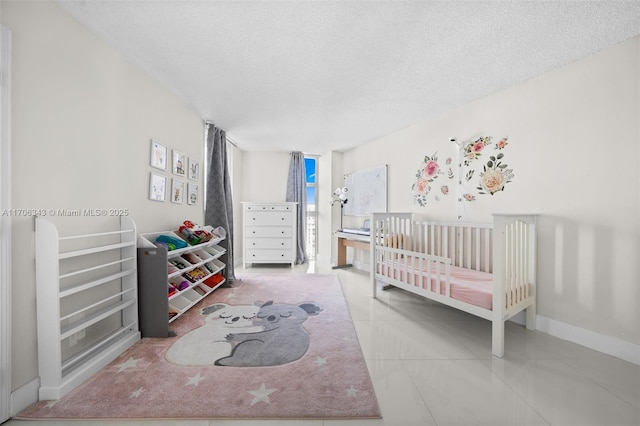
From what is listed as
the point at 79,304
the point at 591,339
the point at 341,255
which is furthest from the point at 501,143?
the point at 79,304

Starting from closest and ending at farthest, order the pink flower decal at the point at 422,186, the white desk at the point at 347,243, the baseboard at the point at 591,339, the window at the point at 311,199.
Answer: the baseboard at the point at 591,339 → the pink flower decal at the point at 422,186 → the white desk at the point at 347,243 → the window at the point at 311,199

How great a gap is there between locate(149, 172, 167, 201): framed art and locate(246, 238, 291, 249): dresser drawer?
2.19m

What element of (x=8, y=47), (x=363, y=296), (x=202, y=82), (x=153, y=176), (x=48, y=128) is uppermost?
(x=202, y=82)

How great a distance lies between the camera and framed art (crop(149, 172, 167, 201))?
7.73 ft

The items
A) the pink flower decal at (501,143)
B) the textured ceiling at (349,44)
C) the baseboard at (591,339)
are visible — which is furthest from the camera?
the pink flower decal at (501,143)

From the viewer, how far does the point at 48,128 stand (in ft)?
4.72

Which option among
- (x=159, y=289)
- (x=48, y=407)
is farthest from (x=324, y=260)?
(x=48, y=407)

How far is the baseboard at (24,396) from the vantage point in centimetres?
127

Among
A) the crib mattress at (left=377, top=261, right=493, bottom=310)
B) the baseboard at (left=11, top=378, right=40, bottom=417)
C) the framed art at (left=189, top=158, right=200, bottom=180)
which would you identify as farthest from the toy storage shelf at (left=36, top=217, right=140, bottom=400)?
the crib mattress at (left=377, top=261, right=493, bottom=310)

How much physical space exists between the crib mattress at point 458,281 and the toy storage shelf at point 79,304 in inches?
98.0

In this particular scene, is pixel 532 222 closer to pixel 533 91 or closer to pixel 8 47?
pixel 533 91

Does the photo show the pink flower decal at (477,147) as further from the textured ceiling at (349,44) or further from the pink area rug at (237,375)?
the pink area rug at (237,375)

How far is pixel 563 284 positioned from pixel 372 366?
1.82 m

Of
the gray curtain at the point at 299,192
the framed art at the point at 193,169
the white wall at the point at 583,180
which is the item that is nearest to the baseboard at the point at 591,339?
the white wall at the point at 583,180
